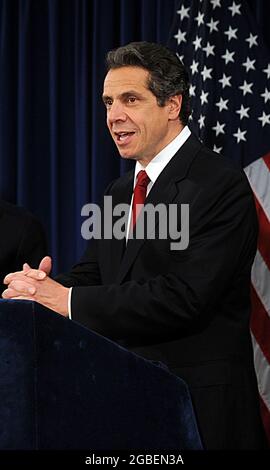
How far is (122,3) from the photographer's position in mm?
3477

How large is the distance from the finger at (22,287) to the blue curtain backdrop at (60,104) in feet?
5.73

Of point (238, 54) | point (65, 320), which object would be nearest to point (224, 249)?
point (65, 320)

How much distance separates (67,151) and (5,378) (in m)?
2.80

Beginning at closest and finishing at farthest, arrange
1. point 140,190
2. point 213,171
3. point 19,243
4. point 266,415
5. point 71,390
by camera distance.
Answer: point 71,390 < point 213,171 < point 140,190 < point 19,243 < point 266,415

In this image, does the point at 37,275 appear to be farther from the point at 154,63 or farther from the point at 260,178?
the point at 260,178

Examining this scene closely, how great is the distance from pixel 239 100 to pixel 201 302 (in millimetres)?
1424

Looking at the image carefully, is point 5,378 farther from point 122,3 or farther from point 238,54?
point 122,3

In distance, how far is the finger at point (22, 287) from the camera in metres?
1.75

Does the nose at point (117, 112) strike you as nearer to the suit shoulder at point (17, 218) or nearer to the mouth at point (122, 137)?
the mouth at point (122, 137)

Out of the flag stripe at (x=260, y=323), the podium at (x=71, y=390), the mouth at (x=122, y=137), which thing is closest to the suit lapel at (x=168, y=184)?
the mouth at (x=122, y=137)

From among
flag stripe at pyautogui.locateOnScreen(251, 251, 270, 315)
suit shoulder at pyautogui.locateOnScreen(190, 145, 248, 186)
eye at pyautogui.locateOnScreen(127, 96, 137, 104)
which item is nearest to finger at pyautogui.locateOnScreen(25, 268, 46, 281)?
suit shoulder at pyautogui.locateOnScreen(190, 145, 248, 186)

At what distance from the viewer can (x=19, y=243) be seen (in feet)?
8.99

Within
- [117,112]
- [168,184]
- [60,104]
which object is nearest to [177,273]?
[168,184]

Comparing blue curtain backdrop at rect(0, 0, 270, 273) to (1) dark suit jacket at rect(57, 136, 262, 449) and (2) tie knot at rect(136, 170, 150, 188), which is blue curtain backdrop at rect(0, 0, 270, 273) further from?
(1) dark suit jacket at rect(57, 136, 262, 449)
